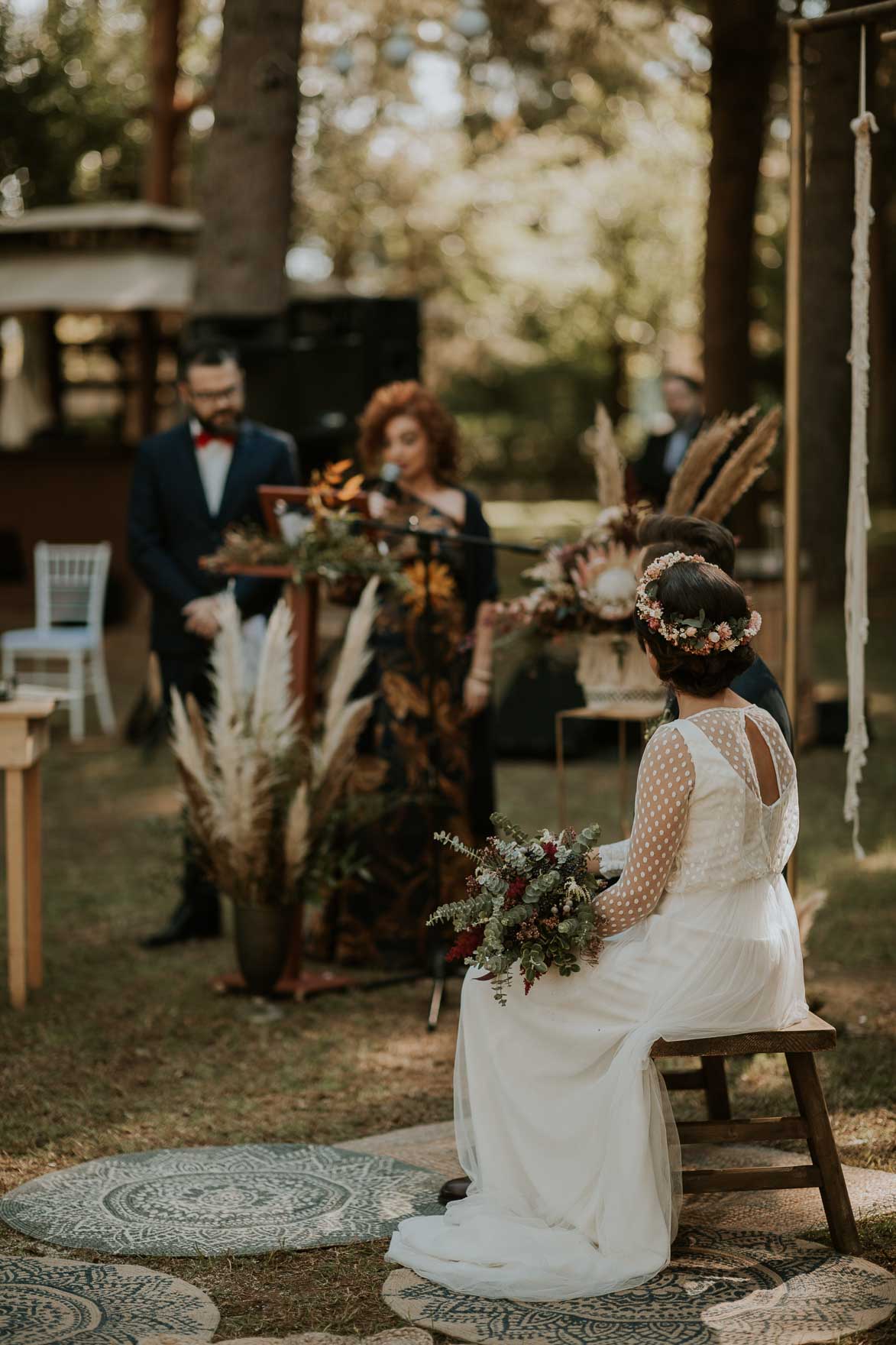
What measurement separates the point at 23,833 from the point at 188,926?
39.9 inches

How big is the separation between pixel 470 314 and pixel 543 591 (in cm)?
3010

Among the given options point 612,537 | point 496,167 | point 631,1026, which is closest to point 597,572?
point 612,537

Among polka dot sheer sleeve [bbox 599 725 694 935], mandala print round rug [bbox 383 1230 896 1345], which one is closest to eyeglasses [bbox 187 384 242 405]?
polka dot sheer sleeve [bbox 599 725 694 935]

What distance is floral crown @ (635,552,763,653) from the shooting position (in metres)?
3.27

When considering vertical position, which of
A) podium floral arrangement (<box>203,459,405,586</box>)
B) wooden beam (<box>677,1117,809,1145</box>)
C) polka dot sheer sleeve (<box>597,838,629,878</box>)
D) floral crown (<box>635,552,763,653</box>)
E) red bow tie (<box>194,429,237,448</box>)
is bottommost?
wooden beam (<box>677,1117,809,1145</box>)

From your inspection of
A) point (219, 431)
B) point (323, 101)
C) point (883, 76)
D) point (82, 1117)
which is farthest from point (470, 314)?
point (82, 1117)

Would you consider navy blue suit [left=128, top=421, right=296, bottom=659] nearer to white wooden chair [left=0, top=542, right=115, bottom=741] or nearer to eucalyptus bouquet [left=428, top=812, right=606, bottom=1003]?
eucalyptus bouquet [left=428, top=812, right=606, bottom=1003]

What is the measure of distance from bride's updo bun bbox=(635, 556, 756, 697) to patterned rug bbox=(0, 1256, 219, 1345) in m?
1.57

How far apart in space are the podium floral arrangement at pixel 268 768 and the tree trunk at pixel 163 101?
48.5 ft

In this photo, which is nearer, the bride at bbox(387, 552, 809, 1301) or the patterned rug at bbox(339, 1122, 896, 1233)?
the bride at bbox(387, 552, 809, 1301)

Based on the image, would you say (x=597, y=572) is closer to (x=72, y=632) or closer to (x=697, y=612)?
(x=697, y=612)

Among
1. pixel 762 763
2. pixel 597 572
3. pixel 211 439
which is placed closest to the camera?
pixel 762 763

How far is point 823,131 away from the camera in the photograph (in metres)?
13.6

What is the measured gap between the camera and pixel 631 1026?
330 centimetres
